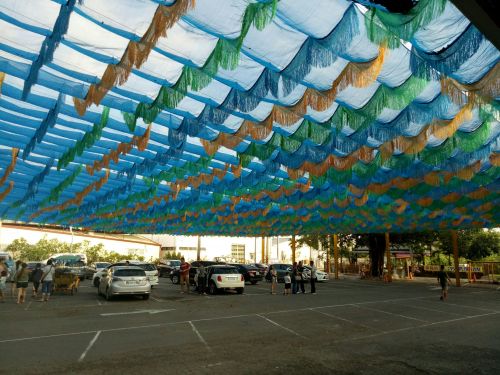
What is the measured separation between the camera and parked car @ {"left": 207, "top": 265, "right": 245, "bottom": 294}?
837 inches

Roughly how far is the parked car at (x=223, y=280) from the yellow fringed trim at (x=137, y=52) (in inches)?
570

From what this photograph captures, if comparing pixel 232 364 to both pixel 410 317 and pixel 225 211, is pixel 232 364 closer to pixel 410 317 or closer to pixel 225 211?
pixel 410 317

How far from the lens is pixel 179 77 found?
760 centimetres

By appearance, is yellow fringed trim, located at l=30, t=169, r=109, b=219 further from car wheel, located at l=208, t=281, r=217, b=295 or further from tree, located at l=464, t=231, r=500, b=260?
tree, located at l=464, t=231, r=500, b=260

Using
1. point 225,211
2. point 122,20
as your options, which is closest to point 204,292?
point 225,211

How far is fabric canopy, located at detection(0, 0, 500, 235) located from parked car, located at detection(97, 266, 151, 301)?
183 inches

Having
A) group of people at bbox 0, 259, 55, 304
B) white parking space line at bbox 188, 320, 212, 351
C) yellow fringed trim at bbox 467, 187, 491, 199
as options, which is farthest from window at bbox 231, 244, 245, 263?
white parking space line at bbox 188, 320, 212, 351

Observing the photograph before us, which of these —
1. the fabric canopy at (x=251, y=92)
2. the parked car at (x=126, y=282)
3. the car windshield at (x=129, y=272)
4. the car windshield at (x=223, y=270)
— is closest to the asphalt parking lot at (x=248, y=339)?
the parked car at (x=126, y=282)

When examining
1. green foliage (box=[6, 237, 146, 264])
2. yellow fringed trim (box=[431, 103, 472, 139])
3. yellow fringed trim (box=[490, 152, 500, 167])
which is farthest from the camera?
green foliage (box=[6, 237, 146, 264])

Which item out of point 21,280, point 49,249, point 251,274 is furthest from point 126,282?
point 49,249

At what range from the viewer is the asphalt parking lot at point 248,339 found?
715 centimetres

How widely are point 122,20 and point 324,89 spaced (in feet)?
12.5

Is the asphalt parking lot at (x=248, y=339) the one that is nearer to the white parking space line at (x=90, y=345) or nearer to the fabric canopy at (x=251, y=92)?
the white parking space line at (x=90, y=345)

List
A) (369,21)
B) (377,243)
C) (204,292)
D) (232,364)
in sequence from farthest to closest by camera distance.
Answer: (377,243) → (204,292) → (232,364) → (369,21)
